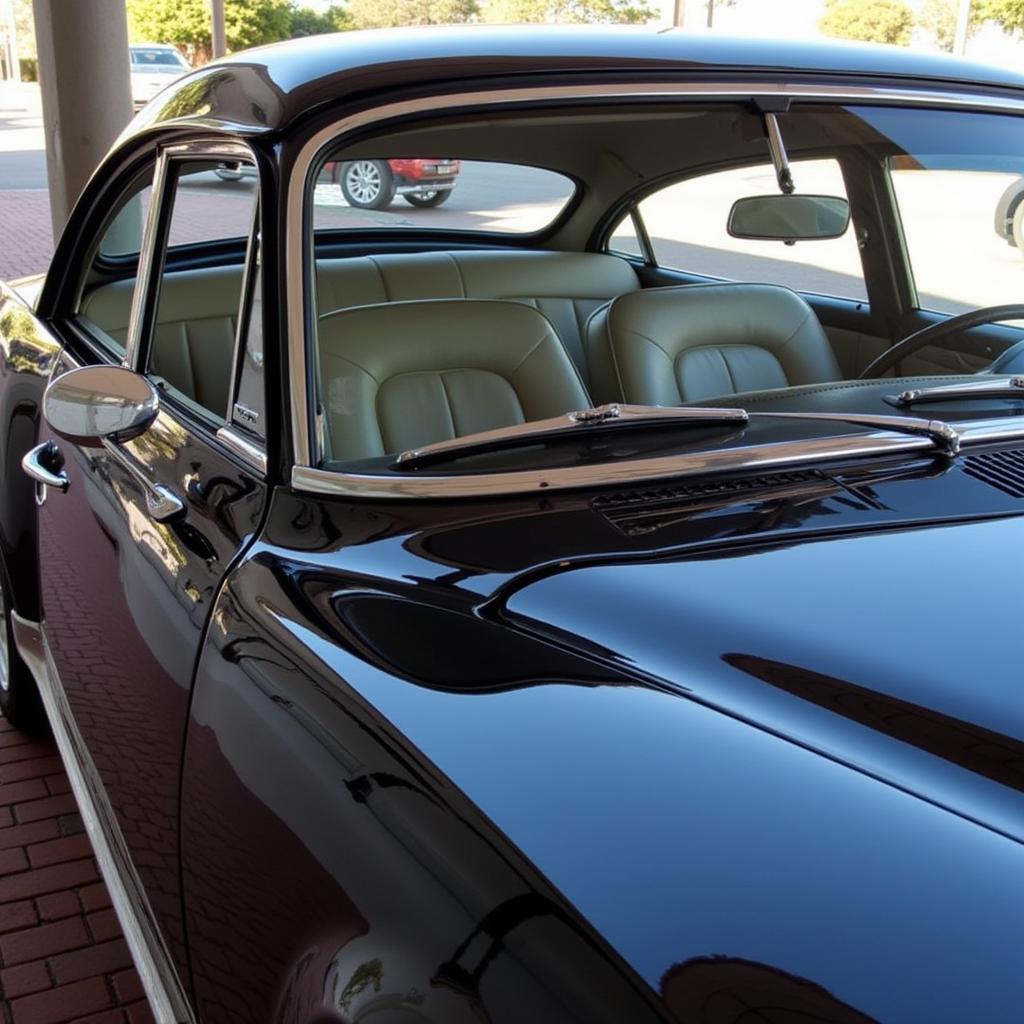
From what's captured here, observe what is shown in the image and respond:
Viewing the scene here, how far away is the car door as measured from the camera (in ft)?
5.73

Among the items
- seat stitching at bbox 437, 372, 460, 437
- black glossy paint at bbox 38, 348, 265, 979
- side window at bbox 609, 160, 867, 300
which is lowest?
black glossy paint at bbox 38, 348, 265, 979

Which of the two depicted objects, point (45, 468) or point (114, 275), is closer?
point (45, 468)

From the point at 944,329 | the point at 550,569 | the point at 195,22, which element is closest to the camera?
the point at 550,569

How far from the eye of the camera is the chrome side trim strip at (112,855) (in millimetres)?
1707

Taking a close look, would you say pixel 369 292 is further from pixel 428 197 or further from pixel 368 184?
pixel 428 197

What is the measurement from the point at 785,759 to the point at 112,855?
134 cm

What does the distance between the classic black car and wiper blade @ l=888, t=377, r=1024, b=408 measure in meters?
0.01

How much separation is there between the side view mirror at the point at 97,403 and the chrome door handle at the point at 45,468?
625 millimetres

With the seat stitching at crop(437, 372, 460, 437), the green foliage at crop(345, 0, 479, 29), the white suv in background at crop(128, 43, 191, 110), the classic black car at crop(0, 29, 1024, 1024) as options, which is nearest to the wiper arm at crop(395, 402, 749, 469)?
the classic black car at crop(0, 29, 1024, 1024)

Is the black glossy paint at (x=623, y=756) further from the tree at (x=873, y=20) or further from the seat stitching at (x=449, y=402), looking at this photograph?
the tree at (x=873, y=20)

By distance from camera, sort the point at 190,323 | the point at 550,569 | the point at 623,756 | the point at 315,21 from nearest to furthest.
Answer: the point at 623,756
the point at 550,569
the point at 190,323
the point at 315,21

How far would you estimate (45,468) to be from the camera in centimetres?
260

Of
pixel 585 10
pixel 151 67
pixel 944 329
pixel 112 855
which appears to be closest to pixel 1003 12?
pixel 585 10

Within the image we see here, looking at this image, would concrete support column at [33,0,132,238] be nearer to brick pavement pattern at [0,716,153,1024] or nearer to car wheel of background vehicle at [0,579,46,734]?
car wheel of background vehicle at [0,579,46,734]
